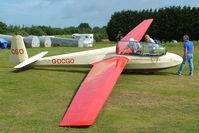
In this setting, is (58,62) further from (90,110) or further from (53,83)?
(90,110)

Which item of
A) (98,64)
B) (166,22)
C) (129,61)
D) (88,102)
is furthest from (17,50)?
(166,22)

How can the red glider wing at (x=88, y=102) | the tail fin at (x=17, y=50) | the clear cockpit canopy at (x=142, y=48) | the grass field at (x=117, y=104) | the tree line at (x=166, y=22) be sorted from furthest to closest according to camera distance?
the tree line at (x=166, y=22) < the tail fin at (x=17, y=50) < the clear cockpit canopy at (x=142, y=48) < the grass field at (x=117, y=104) < the red glider wing at (x=88, y=102)

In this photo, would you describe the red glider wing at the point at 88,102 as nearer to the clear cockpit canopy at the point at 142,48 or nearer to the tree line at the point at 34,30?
the clear cockpit canopy at the point at 142,48

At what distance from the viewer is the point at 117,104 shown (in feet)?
20.1

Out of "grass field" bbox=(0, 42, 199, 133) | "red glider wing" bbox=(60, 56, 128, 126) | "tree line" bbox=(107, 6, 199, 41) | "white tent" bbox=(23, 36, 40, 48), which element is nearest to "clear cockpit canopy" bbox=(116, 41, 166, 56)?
"grass field" bbox=(0, 42, 199, 133)

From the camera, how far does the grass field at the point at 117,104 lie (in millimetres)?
4590

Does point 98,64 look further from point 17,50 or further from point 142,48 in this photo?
point 17,50

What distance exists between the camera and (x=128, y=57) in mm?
9727

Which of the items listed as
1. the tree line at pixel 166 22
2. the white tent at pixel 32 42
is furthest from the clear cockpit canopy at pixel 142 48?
the tree line at pixel 166 22

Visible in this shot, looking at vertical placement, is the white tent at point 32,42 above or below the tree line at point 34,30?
below

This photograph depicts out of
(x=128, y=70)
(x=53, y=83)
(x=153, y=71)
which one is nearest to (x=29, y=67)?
(x=53, y=83)

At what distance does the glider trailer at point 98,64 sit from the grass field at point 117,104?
41 cm

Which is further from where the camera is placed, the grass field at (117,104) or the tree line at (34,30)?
the tree line at (34,30)

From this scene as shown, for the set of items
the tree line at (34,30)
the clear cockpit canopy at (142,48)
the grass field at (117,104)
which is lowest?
the grass field at (117,104)
